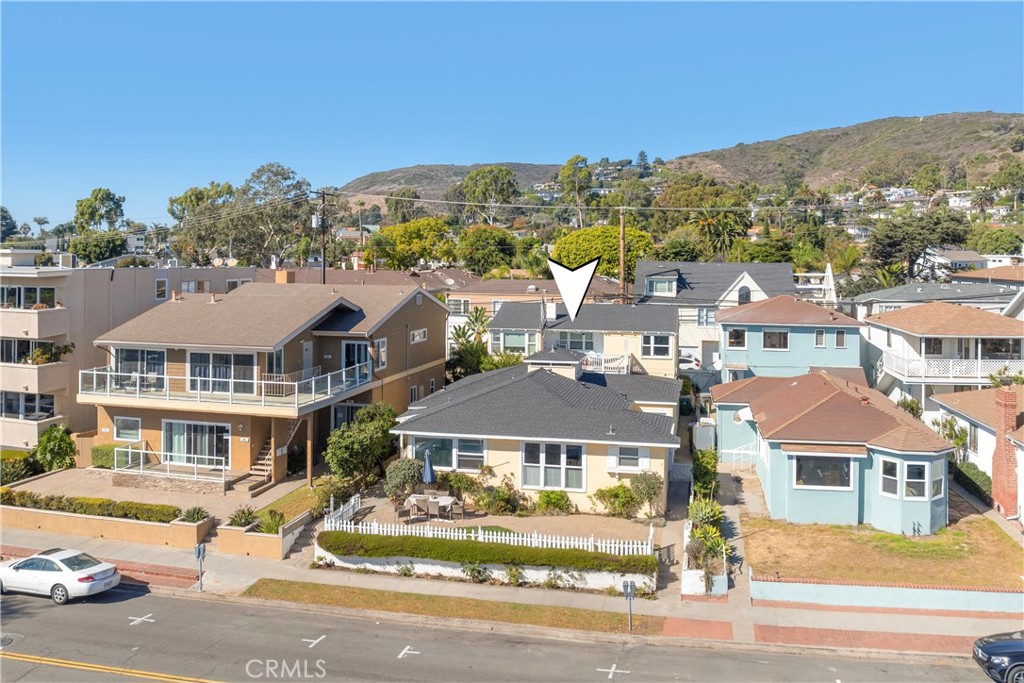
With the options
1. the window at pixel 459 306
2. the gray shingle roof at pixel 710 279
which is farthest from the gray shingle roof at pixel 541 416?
the window at pixel 459 306

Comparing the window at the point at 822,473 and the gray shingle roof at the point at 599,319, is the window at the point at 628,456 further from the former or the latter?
the gray shingle roof at the point at 599,319

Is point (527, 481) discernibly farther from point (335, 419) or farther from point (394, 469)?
point (335, 419)

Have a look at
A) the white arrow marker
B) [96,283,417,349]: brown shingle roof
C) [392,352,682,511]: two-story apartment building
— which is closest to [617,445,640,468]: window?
[392,352,682,511]: two-story apartment building

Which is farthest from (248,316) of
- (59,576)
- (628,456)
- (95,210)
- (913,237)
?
(95,210)

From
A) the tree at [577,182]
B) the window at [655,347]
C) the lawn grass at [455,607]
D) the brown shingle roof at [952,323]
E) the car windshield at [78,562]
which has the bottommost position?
the lawn grass at [455,607]

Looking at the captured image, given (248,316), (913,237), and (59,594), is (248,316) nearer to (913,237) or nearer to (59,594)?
(59,594)
